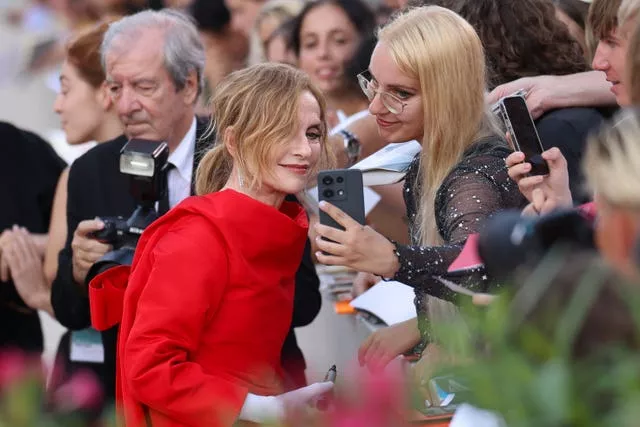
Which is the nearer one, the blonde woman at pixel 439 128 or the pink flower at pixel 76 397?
the pink flower at pixel 76 397

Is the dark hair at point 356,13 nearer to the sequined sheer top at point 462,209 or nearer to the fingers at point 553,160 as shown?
the sequined sheer top at point 462,209

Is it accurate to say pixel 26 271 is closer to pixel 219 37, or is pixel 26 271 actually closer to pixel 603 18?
pixel 603 18

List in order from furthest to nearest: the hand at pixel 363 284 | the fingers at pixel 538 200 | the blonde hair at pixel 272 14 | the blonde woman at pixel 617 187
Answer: the blonde hair at pixel 272 14, the hand at pixel 363 284, the fingers at pixel 538 200, the blonde woman at pixel 617 187

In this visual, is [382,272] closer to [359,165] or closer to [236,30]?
[359,165]

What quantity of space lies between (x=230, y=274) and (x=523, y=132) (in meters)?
0.71

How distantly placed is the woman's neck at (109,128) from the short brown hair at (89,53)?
132 millimetres

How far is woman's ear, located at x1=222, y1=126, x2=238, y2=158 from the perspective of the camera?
3014mm

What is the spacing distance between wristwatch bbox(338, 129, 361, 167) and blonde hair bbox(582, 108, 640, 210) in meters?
2.73

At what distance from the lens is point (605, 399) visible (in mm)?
1249

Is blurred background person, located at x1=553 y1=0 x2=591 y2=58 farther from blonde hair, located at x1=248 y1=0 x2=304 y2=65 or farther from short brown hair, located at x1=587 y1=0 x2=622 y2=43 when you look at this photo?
blonde hair, located at x1=248 y1=0 x2=304 y2=65

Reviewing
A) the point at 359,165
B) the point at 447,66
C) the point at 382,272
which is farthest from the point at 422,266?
the point at 359,165

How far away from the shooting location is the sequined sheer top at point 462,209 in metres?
2.67

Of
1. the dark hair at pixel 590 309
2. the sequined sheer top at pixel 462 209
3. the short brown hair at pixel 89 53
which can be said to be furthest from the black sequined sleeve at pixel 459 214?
the short brown hair at pixel 89 53

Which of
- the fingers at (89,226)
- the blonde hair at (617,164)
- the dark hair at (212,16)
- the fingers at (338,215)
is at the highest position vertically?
the blonde hair at (617,164)
